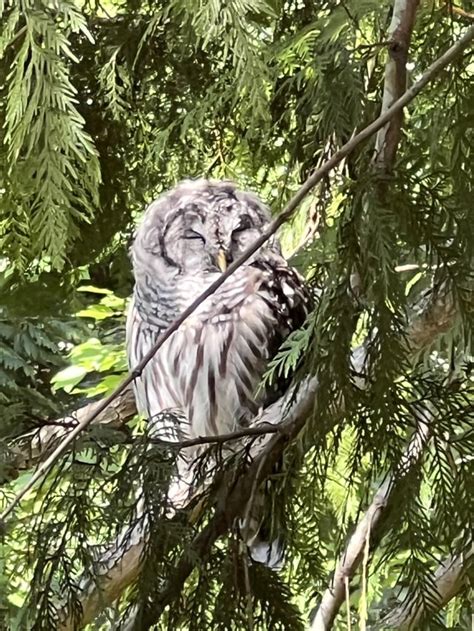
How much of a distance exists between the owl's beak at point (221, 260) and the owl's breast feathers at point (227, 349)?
1.7 inches

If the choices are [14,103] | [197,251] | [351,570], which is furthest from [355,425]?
[197,251]

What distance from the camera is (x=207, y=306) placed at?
170cm

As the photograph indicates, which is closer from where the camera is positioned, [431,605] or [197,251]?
[431,605]

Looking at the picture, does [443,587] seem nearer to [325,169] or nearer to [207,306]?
[207,306]

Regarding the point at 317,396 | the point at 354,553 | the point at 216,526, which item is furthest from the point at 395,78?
the point at 354,553

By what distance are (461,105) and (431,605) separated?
1.50 feet

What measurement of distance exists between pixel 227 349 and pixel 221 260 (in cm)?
20

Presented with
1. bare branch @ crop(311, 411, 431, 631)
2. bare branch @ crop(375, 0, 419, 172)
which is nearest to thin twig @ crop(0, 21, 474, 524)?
bare branch @ crop(375, 0, 419, 172)

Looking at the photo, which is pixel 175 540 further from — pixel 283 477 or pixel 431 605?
pixel 431 605

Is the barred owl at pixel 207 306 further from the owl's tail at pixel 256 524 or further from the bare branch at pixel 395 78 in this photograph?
the bare branch at pixel 395 78

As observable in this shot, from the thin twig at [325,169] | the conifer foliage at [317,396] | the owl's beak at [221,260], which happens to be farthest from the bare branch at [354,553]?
the owl's beak at [221,260]

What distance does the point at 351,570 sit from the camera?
120cm

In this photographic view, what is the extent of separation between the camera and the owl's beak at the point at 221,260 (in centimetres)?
177

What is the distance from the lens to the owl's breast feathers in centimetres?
167
